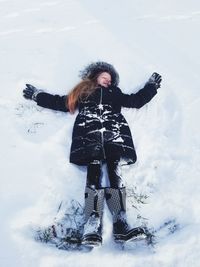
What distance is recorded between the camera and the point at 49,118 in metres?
5.15

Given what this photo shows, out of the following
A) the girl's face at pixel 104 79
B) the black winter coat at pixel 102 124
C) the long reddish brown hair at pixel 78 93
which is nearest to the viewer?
the black winter coat at pixel 102 124

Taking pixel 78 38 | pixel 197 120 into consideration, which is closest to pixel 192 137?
pixel 197 120

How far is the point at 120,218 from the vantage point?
4086 mm

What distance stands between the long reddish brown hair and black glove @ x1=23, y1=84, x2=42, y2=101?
1.48 feet

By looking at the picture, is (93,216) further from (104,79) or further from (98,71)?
(98,71)

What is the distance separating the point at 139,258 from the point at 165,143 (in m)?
1.71

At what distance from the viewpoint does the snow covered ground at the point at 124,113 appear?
12.5 ft

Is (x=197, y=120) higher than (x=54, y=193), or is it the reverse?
(x=197, y=120)

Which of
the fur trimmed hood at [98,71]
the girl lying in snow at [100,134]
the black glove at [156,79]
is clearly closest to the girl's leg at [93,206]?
the girl lying in snow at [100,134]

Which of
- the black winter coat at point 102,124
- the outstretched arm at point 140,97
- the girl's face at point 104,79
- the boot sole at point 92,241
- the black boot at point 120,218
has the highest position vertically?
the girl's face at point 104,79

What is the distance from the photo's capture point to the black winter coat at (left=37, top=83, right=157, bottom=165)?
15.1ft

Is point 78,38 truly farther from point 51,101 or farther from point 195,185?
point 195,185

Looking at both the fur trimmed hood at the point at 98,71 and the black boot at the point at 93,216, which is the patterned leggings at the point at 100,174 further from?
the fur trimmed hood at the point at 98,71

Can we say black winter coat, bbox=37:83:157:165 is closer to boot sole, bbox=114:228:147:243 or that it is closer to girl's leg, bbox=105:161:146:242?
girl's leg, bbox=105:161:146:242
